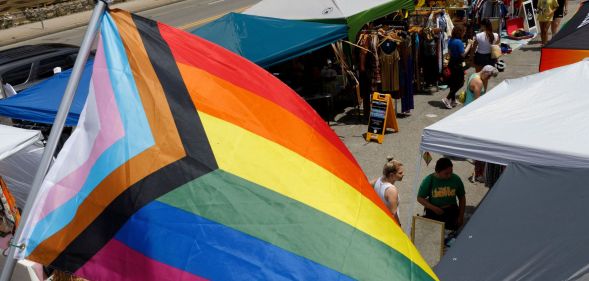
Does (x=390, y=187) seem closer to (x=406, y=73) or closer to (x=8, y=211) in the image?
(x=8, y=211)

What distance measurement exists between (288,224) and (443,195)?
4.07 meters

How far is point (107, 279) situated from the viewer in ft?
9.96

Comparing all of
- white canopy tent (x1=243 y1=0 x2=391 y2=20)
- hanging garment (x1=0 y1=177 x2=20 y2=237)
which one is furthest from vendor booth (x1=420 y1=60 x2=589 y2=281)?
white canopy tent (x1=243 y1=0 x2=391 y2=20)

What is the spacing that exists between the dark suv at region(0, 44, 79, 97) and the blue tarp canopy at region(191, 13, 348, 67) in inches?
122

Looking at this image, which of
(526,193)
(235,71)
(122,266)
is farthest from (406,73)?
(122,266)

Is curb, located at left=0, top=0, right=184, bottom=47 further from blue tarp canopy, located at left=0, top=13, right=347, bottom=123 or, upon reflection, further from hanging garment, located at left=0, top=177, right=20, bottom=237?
hanging garment, located at left=0, top=177, right=20, bottom=237

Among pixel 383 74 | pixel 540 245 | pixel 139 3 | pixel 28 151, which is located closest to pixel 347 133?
pixel 383 74

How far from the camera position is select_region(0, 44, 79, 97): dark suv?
1206 centimetres

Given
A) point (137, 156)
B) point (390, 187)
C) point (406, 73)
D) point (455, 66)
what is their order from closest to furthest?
1. point (137, 156)
2. point (390, 187)
3. point (406, 73)
4. point (455, 66)

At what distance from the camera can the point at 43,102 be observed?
849 centimetres

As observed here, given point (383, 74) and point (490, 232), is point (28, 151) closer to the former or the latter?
point (490, 232)

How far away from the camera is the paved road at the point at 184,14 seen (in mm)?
24153

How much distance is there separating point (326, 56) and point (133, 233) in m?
10.9

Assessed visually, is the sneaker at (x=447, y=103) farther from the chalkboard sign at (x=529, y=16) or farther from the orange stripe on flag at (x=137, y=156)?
the orange stripe on flag at (x=137, y=156)
